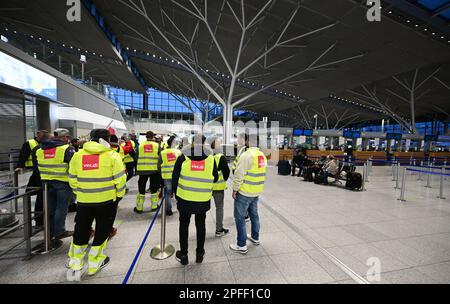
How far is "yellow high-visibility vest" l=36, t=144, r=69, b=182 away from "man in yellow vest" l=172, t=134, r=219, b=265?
206 centimetres

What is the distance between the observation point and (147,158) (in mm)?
4926

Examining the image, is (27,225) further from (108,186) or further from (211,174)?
(211,174)

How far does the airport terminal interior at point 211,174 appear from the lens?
8.79ft

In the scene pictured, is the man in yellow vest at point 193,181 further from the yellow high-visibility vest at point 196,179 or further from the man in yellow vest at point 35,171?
the man in yellow vest at point 35,171

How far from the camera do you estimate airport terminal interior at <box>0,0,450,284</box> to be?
268 cm

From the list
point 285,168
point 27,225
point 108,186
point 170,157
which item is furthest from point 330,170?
point 27,225

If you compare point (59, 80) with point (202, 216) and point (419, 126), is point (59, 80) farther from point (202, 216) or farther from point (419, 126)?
point (419, 126)

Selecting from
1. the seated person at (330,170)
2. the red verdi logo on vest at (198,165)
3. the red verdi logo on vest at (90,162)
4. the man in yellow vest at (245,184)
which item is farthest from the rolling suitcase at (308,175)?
the red verdi logo on vest at (90,162)

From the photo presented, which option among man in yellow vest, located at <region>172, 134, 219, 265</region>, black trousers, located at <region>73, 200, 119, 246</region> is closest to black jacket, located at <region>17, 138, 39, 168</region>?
black trousers, located at <region>73, 200, 119, 246</region>

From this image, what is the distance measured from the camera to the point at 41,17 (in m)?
15.2

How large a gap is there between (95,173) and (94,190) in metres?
0.21

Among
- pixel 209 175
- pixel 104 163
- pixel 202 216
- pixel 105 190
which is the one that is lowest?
pixel 202 216
